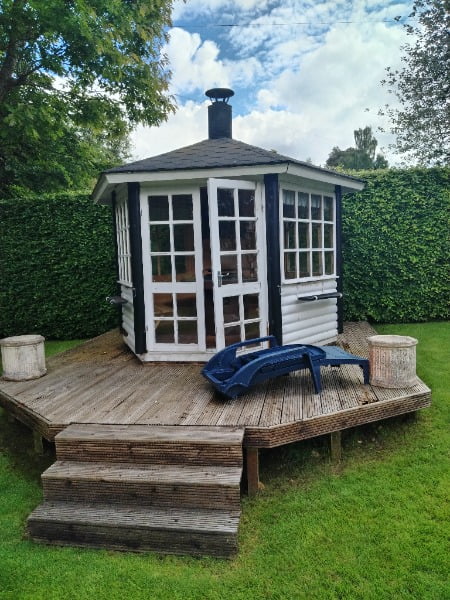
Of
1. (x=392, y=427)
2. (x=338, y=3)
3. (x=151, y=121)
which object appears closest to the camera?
(x=392, y=427)

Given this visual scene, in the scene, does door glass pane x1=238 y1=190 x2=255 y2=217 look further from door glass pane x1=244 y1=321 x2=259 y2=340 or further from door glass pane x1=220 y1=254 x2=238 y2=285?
door glass pane x1=244 y1=321 x2=259 y2=340

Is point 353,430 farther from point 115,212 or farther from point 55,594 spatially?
point 115,212

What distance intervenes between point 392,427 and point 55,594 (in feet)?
8.92

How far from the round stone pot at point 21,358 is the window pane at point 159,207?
6.12 feet

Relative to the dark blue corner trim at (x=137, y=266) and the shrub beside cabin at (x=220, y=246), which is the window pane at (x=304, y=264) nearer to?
the shrub beside cabin at (x=220, y=246)

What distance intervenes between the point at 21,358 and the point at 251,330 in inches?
95.9

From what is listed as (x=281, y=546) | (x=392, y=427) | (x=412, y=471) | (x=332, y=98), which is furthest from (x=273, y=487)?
(x=332, y=98)

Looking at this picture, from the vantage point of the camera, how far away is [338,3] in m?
8.73

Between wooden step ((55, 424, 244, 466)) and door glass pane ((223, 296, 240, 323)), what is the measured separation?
1643 millimetres

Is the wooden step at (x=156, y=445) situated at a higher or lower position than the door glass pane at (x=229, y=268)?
lower

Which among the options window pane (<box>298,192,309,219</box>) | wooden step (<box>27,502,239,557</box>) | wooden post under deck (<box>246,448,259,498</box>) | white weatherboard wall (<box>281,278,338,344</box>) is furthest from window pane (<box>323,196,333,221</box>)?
wooden step (<box>27,502,239,557</box>)

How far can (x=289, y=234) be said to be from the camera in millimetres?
4668

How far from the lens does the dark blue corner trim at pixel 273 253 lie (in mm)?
4301

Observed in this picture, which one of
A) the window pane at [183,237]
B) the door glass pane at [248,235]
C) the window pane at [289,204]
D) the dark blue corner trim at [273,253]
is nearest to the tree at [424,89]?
the window pane at [289,204]
